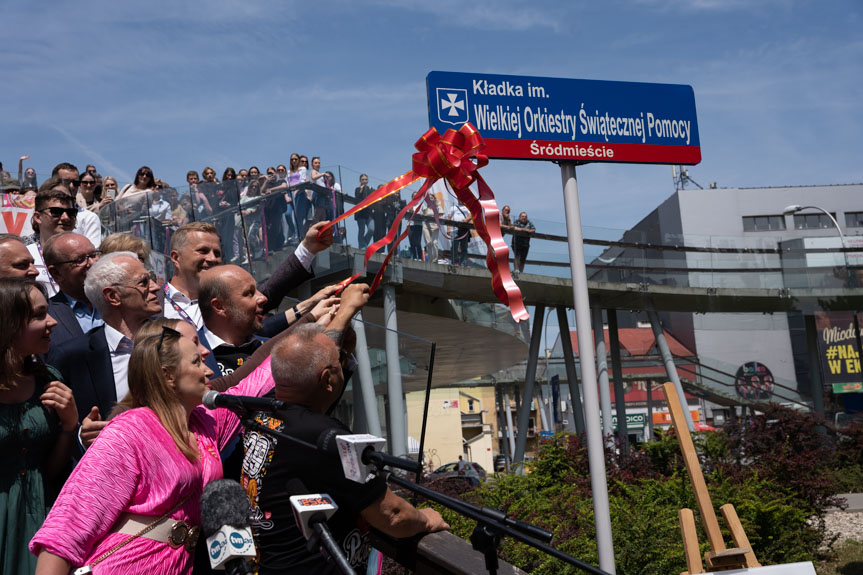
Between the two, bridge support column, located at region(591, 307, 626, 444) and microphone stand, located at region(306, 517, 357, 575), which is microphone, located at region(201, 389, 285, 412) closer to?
microphone stand, located at region(306, 517, 357, 575)

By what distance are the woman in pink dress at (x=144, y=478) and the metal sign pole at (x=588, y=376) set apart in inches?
111

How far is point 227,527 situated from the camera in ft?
8.29

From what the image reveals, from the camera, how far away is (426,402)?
3.45 m

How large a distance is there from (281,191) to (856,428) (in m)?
14.8

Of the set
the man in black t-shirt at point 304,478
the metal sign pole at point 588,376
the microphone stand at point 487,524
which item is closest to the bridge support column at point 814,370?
the metal sign pole at point 588,376

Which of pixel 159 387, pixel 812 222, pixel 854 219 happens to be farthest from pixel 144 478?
pixel 854 219

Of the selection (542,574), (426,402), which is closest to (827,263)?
(542,574)

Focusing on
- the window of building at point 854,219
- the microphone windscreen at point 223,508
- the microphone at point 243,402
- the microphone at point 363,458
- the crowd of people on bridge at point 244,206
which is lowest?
the microphone windscreen at point 223,508

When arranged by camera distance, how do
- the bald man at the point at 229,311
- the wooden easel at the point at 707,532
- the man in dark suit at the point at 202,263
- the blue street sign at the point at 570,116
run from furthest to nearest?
the blue street sign at the point at 570,116, the man in dark suit at the point at 202,263, the wooden easel at the point at 707,532, the bald man at the point at 229,311

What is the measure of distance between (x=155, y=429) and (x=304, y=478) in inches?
21.2

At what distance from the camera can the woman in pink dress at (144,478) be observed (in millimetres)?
2721

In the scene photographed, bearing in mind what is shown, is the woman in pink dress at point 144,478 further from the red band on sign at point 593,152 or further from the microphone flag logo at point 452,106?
the red band on sign at point 593,152

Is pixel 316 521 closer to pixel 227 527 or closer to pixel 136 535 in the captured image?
pixel 227 527

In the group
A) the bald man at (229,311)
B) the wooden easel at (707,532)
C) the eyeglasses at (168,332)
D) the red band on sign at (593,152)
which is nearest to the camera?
the eyeglasses at (168,332)
